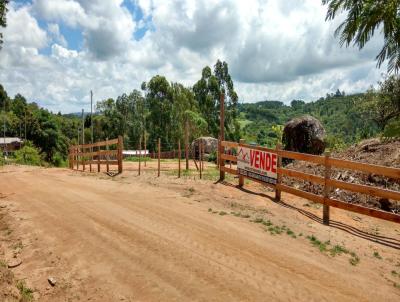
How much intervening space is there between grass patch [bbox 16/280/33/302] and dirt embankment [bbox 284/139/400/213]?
9.08 metres

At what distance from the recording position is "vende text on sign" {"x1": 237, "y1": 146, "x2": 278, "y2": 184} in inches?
456


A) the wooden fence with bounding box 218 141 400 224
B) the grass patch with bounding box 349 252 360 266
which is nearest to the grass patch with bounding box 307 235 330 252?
the grass patch with bounding box 349 252 360 266

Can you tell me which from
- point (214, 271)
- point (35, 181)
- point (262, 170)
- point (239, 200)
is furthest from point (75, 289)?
point (35, 181)

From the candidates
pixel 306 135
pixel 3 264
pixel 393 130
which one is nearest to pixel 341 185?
pixel 393 130

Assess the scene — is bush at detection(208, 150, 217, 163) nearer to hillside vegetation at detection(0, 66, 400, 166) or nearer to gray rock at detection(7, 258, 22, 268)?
hillside vegetation at detection(0, 66, 400, 166)

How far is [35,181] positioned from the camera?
14.8 m

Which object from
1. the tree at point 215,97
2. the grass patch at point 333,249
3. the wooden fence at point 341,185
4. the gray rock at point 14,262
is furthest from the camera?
the tree at point 215,97

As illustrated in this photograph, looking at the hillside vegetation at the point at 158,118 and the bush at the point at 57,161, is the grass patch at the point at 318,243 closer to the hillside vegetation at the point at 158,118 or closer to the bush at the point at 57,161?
the hillside vegetation at the point at 158,118

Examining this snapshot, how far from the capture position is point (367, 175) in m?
12.4

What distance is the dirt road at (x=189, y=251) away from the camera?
5.29 meters

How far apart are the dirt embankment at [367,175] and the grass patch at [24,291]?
29.8 ft

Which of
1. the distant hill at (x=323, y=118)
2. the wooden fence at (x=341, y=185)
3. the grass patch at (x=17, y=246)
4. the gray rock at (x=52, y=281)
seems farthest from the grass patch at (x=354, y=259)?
the distant hill at (x=323, y=118)

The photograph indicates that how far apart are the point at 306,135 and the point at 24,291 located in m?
16.6

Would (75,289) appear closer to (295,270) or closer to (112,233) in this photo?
(112,233)
